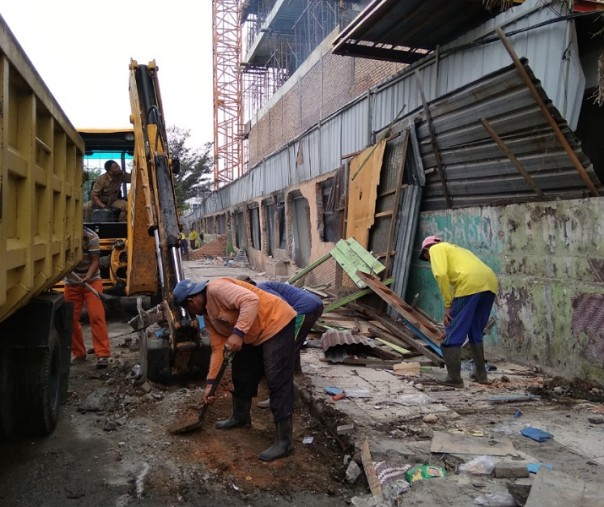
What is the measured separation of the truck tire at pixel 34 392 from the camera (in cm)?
381

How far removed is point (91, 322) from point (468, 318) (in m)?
4.19

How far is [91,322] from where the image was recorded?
632 centimetres

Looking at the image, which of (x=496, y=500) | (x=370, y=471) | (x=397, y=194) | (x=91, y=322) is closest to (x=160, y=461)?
(x=370, y=471)

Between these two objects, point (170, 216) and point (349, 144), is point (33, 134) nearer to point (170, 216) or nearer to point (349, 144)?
point (170, 216)

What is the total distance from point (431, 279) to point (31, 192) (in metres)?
5.76

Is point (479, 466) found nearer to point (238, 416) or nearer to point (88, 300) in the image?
point (238, 416)

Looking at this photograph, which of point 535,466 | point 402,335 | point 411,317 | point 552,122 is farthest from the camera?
point 402,335

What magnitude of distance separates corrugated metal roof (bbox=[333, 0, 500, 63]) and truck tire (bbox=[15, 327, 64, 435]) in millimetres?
5402

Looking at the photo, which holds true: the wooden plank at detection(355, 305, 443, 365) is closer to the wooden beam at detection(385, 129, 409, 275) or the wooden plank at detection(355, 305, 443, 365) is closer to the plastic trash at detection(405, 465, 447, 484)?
the wooden beam at detection(385, 129, 409, 275)

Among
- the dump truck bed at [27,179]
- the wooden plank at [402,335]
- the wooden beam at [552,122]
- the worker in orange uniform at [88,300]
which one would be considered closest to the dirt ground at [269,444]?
the wooden plank at [402,335]

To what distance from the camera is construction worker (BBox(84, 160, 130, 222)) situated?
838cm

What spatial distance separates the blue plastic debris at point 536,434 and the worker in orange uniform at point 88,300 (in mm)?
4533

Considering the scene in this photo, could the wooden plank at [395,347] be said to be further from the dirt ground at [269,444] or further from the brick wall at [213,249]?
the brick wall at [213,249]

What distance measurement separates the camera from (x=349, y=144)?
10.4m
